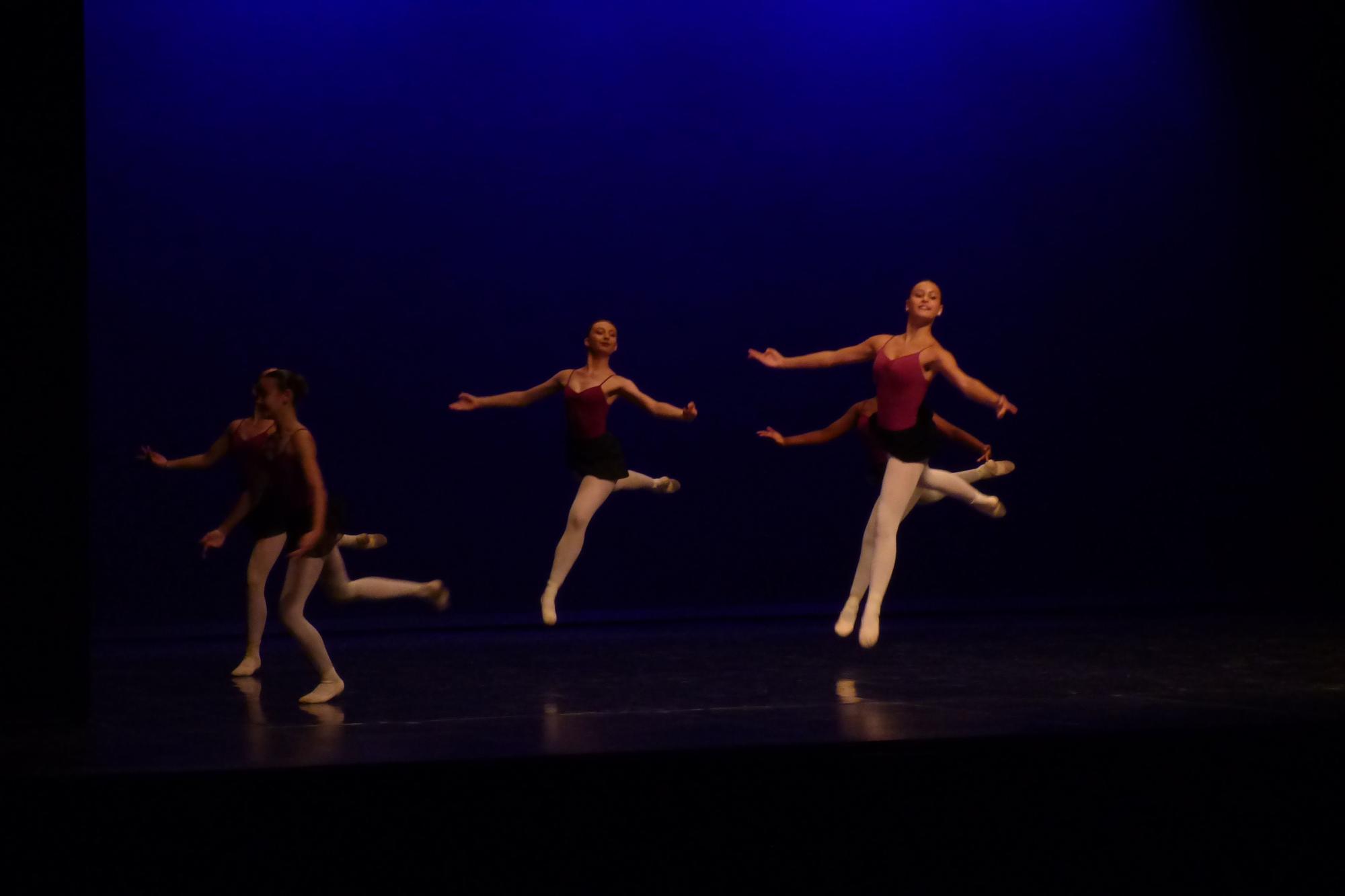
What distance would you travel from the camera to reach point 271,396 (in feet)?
19.5

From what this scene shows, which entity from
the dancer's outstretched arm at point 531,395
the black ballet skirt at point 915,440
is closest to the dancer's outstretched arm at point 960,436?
the black ballet skirt at point 915,440

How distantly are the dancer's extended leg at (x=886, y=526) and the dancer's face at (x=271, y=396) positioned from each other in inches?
105

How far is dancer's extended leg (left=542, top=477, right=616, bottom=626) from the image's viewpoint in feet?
27.4

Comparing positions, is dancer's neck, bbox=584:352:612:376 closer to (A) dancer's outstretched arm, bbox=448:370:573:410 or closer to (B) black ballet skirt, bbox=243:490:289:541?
(A) dancer's outstretched arm, bbox=448:370:573:410

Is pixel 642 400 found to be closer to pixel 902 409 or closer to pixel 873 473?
pixel 873 473

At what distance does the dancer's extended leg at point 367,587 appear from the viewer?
661cm

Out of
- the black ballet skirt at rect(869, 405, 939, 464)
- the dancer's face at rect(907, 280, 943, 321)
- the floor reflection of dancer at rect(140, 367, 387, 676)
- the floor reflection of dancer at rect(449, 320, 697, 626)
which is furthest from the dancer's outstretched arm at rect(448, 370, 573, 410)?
the dancer's face at rect(907, 280, 943, 321)

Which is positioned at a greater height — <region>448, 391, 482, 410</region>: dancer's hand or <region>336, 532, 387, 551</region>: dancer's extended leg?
<region>448, 391, 482, 410</region>: dancer's hand

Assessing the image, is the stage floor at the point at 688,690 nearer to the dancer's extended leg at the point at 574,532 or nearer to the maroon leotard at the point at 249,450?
the dancer's extended leg at the point at 574,532

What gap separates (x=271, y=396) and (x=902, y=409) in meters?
2.85

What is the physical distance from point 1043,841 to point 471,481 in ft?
21.1

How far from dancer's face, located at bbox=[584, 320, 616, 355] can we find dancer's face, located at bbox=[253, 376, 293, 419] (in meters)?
2.61

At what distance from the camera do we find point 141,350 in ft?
31.3

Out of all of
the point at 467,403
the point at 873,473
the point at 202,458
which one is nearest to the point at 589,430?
the point at 467,403
